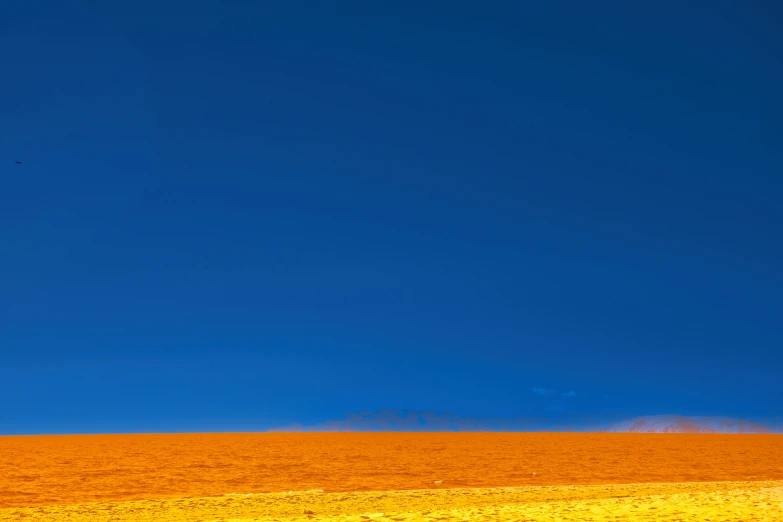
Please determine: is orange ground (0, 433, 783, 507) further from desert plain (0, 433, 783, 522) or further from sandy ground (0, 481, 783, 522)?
sandy ground (0, 481, 783, 522)

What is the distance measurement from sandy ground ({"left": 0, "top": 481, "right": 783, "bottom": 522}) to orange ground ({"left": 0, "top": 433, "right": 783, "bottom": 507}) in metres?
2.76

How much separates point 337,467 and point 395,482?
259 inches

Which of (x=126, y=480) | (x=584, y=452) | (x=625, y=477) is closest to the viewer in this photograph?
(x=126, y=480)

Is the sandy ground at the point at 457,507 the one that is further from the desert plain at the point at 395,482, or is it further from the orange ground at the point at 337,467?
the orange ground at the point at 337,467

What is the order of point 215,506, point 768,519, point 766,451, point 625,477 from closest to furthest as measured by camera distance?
point 768,519 → point 215,506 → point 625,477 → point 766,451

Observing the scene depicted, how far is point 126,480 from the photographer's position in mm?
28094

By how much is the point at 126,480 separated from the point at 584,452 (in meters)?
29.9

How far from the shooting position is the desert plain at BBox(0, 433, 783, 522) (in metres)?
15.2

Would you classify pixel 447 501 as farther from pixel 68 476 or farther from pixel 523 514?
pixel 68 476

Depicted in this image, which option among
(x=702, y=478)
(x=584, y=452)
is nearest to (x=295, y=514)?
(x=702, y=478)

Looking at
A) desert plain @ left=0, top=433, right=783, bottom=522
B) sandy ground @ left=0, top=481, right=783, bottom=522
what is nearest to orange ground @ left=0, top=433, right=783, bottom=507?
desert plain @ left=0, top=433, right=783, bottom=522

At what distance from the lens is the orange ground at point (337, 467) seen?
26.2 metres

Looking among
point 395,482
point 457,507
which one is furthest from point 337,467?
point 457,507

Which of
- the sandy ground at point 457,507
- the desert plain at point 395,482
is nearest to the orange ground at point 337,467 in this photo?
the desert plain at point 395,482
